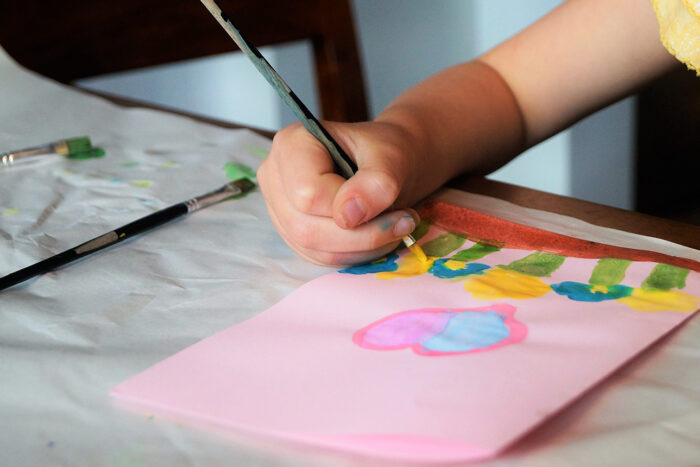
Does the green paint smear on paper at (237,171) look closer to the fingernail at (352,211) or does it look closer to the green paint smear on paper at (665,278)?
the fingernail at (352,211)

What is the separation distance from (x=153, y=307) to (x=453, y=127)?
25cm

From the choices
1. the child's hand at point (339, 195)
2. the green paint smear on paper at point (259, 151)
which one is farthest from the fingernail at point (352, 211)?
the green paint smear on paper at point (259, 151)

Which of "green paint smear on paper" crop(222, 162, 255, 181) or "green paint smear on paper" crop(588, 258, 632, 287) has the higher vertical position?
"green paint smear on paper" crop(222, 162, 255, 181)

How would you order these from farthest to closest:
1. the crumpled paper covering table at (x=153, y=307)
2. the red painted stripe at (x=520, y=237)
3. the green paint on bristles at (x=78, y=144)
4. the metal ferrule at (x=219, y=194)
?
the green paint on bristles at (x=78, y=144)
the metal ferrule at (x=219, y=194)
the red painted stripe at (x=520, y=237)
the crumpled paper covering table at (x=153, y=307)

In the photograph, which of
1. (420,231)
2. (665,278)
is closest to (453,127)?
(420,231)

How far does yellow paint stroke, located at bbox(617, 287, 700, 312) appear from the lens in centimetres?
30

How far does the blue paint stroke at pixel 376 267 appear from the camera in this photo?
381mm

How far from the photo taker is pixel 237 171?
55 cm

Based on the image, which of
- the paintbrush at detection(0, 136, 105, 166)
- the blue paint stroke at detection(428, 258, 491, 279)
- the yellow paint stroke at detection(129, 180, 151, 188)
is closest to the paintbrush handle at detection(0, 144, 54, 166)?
the paintbrush at detection(0, 136, 105, 166)

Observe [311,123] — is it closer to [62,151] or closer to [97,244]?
[97,244]

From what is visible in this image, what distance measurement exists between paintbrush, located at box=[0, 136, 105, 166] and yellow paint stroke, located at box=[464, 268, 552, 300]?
39 cm

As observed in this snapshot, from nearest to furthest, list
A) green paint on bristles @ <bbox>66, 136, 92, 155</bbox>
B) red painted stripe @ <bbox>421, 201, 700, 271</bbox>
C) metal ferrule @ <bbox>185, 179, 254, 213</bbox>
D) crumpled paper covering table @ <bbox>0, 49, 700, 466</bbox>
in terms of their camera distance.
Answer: crumpled paper covering table @ <bbox>0, 49, 700, 466</bbox> < red painted stripe @ <bbox>421, 201, 700, 271</bbox> < metal ferrule @ <bbox>185, 179, 254, 213</bbox> < green paint on bristles @ <bbox>66, 136, 92, 155</bbox>

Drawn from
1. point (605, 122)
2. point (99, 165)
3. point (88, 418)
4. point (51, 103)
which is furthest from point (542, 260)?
point (605, 122)

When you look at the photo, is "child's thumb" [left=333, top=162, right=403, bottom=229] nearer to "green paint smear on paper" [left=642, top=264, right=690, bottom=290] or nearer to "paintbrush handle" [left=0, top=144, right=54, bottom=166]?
"green paint smear on paper" [left=642, top=264, right=690, bottom=290]
